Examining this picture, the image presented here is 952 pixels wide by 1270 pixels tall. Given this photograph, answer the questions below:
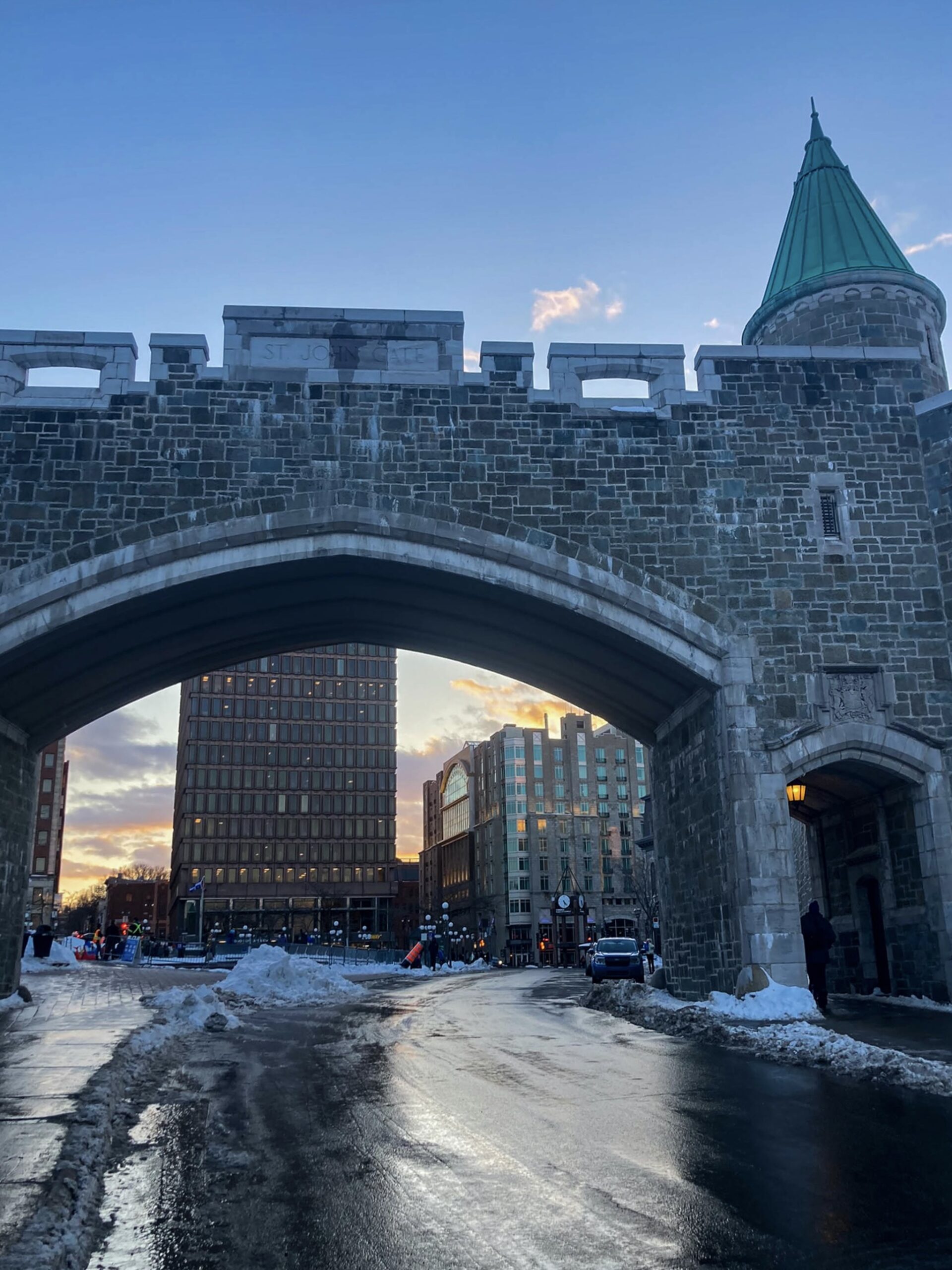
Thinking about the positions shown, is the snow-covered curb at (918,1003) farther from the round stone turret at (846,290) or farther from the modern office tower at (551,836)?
the modern office tower at (551,836)

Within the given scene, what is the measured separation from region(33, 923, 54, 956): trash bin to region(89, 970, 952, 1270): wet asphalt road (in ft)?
84.1

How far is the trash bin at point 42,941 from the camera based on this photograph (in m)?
32.3

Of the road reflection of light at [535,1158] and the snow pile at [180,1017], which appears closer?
the road reflection of light at [535,1158]

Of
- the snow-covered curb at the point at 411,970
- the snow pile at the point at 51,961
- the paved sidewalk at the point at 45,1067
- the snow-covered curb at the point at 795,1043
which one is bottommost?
the snow-covered curb at the point at 411,970

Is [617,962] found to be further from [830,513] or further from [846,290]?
[846,290]

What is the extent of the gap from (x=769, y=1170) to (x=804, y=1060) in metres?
4.18

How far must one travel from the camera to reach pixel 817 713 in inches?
604

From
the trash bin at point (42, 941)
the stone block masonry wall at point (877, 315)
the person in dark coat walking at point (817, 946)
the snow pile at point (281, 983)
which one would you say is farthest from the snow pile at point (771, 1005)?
the trash bin at point (42, 941)

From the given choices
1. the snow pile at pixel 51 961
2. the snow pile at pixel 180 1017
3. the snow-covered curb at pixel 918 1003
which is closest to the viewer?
the snow pile at pixel 180 1017

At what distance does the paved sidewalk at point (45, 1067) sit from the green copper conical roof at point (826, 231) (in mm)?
16708

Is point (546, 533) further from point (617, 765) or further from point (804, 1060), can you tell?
point (617, 765)

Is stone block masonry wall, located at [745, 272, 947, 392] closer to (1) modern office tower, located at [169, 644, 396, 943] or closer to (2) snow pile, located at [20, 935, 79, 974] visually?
(2) snow pile, located at [20, 935, 79, 974]

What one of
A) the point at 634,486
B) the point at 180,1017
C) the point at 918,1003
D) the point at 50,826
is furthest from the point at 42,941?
the point at 50,826

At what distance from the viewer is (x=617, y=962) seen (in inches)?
1107
